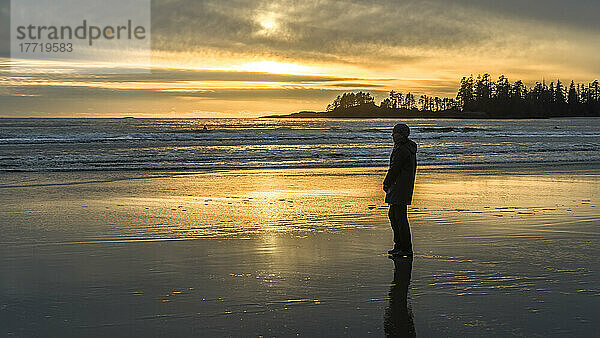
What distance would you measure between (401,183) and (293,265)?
163 cm

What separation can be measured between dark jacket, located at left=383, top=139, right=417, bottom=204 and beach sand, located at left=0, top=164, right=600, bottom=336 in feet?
2.46

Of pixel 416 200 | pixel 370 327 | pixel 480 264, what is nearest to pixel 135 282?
pixel 370 327

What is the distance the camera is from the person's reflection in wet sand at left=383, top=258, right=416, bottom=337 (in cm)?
496

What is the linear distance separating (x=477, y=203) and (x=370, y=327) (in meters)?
7.93

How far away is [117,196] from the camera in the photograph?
45.1 feet

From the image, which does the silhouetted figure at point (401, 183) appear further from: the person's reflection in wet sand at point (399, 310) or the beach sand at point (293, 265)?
the person's reflection in wet sand at point (399, 310)

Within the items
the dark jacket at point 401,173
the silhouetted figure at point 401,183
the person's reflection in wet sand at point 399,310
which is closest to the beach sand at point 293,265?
the person's reflection in wet sand at point 399,310

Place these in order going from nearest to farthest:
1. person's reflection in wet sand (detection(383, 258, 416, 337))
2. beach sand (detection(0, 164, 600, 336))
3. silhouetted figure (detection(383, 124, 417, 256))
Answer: person's reflection in wet sand (detection(383, 258, 416, 337)), beach sand (detection(0, 164, 600, 336)), silhouetted figure (detection(383, 124, 417, 256))

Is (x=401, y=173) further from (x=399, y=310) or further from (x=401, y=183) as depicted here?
(x=399, y=310)

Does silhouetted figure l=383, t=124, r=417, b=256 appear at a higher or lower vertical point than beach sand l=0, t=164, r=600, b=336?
higher

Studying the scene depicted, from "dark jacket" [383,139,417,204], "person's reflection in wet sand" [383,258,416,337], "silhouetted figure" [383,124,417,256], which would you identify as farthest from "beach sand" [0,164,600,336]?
"dark jacket" [383,139,417,204]

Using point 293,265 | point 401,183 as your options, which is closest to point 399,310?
point 293,265

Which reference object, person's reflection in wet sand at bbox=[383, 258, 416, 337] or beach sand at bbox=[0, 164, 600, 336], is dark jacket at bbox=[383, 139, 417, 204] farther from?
person's reflection in wet sand at bbox=[383, 258, 416, 337]

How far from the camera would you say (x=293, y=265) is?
7109 mm
